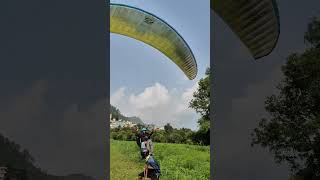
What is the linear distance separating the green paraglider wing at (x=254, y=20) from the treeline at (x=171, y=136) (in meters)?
11.5

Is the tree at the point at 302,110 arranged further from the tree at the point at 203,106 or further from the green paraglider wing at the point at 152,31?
the tree at the point at 203,106

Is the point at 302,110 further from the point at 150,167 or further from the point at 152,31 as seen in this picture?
the point at 152,31

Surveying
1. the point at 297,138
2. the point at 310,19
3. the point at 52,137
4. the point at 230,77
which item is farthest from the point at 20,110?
the point at 310,19

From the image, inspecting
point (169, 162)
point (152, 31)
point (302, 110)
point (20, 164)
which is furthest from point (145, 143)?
point (169, 162)

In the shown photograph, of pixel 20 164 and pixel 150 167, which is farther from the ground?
pixel 20 164

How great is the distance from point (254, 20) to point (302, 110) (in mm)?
1423

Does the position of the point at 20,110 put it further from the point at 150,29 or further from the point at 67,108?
the point at 150,29

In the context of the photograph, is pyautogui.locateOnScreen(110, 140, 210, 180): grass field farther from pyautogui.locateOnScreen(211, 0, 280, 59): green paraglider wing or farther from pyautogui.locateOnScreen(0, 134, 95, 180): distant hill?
pyautogui.locateOnScreen(211, 0, 280, 59): green paraglider wing

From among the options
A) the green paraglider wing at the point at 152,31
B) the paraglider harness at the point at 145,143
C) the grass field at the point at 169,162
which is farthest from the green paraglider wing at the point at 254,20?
the grass field at the point at 169,162

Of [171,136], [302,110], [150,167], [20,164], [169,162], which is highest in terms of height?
[302,110]

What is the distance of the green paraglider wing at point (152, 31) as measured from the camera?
10906 millimetres

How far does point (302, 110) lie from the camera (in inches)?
293

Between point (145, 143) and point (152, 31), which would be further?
point (152, 31)

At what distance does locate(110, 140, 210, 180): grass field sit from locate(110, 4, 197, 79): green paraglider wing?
11.4ft
